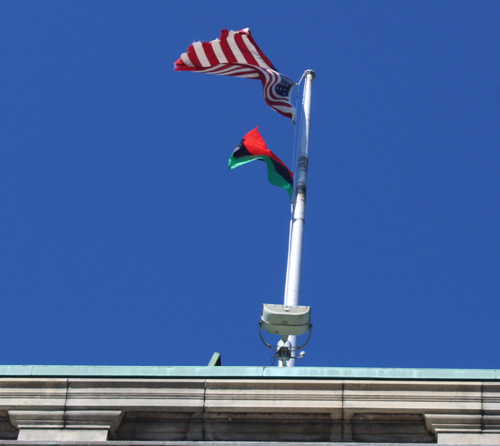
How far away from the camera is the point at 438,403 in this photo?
516 inches

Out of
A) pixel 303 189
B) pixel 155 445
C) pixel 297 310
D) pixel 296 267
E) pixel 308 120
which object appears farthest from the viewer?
pixel 308 120

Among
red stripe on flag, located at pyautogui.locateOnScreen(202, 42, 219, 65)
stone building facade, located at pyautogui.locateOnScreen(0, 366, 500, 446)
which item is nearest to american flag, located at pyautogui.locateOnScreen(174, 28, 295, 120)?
red stripe on flag, located at pyautogui.locateOnScreen(202, 42, 219, 65)

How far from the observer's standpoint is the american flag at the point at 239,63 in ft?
85.9

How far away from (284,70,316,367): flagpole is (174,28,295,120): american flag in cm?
55

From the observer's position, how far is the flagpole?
20016 mm

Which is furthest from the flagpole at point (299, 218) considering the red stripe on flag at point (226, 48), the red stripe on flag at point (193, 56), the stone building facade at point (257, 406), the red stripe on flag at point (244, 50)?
the stone building facade at point (257, 406)

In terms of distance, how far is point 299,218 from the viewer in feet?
72.8

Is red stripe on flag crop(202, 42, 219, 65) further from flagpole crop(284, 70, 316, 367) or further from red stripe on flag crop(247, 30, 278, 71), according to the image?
flagpole crop(284, 70, 316, 367)

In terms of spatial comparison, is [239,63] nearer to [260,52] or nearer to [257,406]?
[260,52]

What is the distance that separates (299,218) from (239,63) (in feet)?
20.1

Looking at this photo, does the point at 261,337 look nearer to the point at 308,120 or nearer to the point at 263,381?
the point at 263,381

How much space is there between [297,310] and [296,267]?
14.7 feet

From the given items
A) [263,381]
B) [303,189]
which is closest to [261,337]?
[263,381]

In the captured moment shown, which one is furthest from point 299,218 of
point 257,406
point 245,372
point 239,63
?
point 257,406
